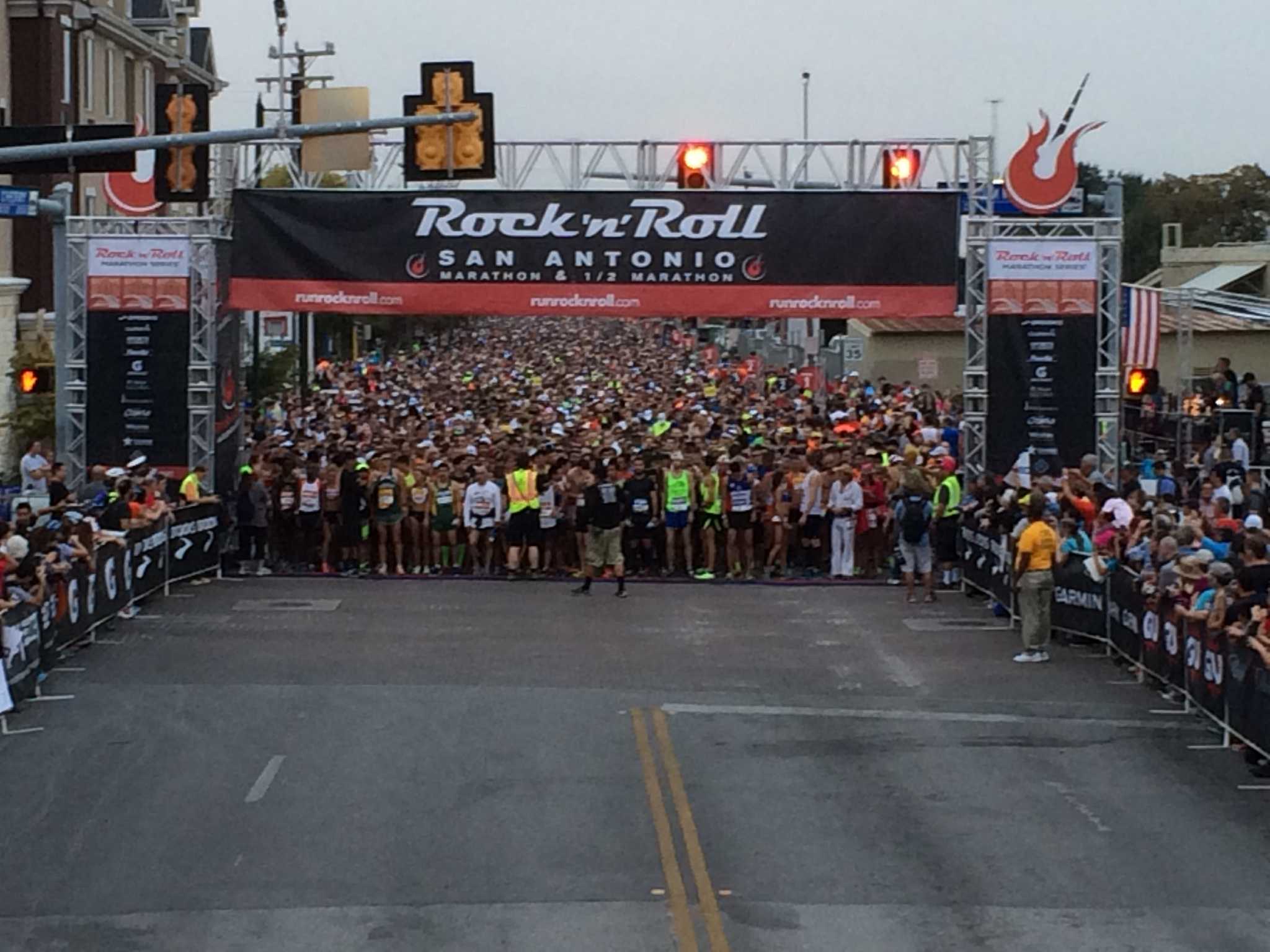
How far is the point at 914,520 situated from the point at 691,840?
1248 centimetres

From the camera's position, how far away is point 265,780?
45.3 ft

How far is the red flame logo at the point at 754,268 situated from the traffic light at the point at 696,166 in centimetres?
112

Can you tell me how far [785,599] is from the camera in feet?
81.8

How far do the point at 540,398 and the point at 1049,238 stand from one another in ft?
96.7

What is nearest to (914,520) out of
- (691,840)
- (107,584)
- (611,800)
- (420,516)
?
(420,516)

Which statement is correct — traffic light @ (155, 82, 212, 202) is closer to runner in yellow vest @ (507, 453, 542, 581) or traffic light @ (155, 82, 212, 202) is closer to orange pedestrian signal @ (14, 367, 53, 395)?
orange pedestrian signal @ (14, 367, 53, 395)

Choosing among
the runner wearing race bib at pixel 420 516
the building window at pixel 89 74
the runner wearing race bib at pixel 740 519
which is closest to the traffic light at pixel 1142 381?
the runner wearing race bib at pixel 740 519

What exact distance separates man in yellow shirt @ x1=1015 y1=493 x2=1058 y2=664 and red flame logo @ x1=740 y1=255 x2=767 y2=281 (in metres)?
7.36

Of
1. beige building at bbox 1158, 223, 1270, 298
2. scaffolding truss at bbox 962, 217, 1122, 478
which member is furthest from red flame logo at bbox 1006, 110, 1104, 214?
beige building at bbox 1158, 223, 1270, 298

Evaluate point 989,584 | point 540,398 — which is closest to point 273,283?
point 989,584

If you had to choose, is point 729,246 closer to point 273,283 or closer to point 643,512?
point 643,512

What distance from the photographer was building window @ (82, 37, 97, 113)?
56.9 metres

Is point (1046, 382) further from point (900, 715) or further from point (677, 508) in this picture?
point (900, 715)

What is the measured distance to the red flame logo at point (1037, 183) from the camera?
24.9 m
